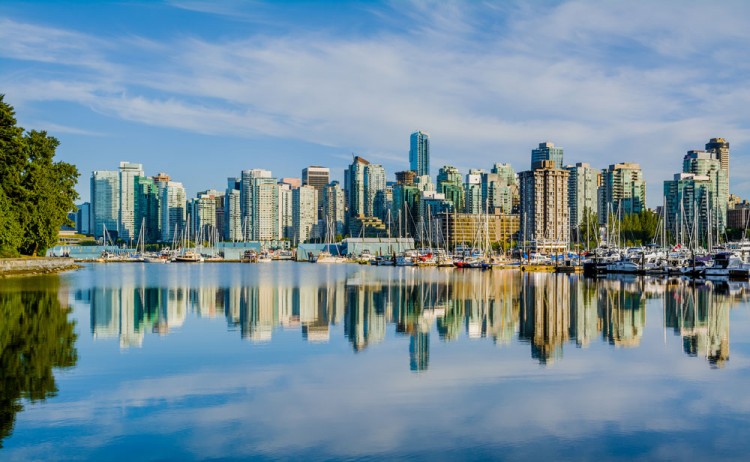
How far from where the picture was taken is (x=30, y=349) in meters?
23.8

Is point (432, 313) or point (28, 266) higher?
point (28, 266)

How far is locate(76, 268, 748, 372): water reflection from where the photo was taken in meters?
A: 28.9

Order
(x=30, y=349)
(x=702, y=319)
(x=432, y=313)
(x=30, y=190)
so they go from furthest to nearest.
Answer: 1. (x=30, y=190)
2. (x=432, y=313)
3. (x=702, y=319)
4. (x=30, y=349)

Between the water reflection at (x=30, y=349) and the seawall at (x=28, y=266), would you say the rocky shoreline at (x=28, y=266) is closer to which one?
the seawall at (x=28, y=266)

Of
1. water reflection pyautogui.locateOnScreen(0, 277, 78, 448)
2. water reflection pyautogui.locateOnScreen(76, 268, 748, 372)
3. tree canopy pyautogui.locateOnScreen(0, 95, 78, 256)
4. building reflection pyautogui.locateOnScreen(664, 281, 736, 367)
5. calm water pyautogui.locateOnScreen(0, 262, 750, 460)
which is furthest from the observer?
tree canopy pyautogui.locateOnScreen(0, 95, 78, 256)

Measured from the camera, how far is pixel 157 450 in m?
13.8

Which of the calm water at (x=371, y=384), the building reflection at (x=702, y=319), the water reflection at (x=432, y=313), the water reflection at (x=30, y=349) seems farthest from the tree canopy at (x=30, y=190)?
the building reflection at (x=702, y=319)

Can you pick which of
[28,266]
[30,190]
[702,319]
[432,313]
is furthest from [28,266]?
[702,319]

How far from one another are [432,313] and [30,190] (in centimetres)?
4941

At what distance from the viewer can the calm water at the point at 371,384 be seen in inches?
566

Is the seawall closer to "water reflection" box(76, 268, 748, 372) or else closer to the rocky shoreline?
the rocky shoreline

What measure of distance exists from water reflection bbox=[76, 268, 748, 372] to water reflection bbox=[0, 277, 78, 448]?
1.92 meters

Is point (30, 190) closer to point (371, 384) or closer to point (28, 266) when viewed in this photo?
point (28, 266)

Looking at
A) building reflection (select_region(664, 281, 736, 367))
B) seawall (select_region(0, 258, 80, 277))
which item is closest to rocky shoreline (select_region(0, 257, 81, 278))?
seawall (select_region(0, 258, 80, 277))
